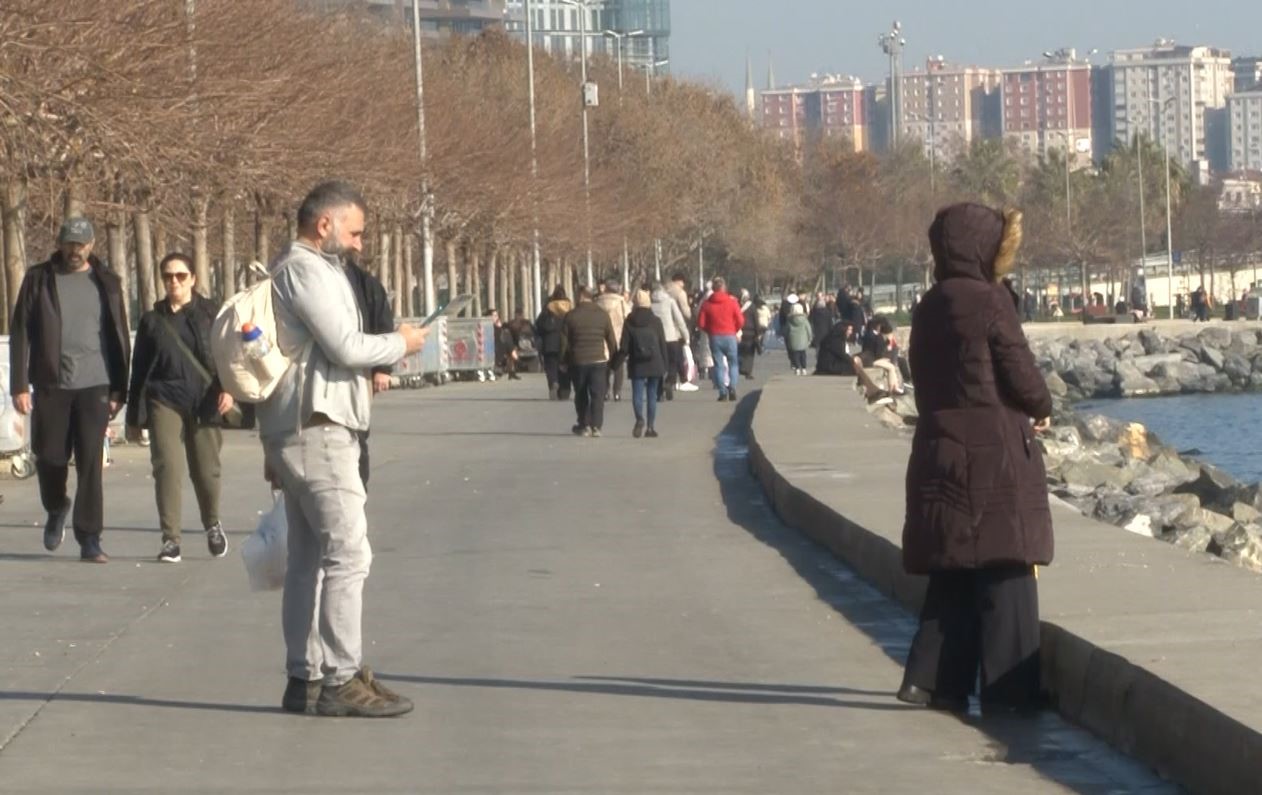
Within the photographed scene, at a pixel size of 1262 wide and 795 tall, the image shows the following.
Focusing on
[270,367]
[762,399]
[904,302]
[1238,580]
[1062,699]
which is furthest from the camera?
[904,302]

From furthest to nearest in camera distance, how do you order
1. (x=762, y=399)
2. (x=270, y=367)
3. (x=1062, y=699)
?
(x=762, y=399) < (x=1062, y=699) < (x=270, y=367)

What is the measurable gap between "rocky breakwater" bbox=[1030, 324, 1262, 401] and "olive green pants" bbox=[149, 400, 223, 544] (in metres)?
48.1

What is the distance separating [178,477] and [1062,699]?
635cm

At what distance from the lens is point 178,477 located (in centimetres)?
1351

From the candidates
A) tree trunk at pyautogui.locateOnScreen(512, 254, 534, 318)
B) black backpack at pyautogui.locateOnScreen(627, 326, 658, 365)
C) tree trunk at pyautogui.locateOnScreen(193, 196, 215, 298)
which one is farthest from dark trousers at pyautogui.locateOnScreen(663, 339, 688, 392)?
tree trunk at pyautogui.locateOnScreen(512, 254, 534, 318)

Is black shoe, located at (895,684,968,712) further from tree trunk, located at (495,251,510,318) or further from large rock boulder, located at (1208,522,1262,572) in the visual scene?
tree trunk, located at (495,251,510,318)

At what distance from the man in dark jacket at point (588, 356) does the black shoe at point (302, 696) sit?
1707 cm

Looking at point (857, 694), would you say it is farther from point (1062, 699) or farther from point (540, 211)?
point (540, 211)

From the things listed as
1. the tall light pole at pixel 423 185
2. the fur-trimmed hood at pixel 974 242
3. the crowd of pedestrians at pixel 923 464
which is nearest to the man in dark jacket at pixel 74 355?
the crowd of pedestrians at pixel 923 464

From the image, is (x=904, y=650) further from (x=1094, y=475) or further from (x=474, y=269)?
(x=474, y=269)

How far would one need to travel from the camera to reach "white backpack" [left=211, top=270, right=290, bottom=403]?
8164 mm

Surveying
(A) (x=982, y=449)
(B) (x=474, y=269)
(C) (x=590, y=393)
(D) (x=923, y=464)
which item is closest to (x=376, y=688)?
(D) (x=923, y=464)

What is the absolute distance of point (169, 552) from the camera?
44.4 ft

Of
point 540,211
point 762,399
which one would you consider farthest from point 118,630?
point 540,211
